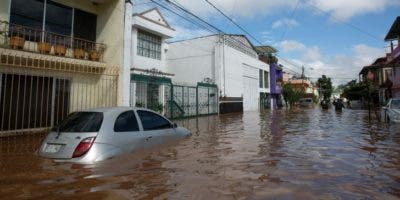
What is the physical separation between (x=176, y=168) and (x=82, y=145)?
6.03 feet

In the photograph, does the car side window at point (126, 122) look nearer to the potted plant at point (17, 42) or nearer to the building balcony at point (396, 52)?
the potted plant at point (17, 42)

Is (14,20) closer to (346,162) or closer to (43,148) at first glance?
(43,148)

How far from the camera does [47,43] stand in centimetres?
1281

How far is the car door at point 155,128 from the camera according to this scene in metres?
7.44

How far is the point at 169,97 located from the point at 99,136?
15.7m

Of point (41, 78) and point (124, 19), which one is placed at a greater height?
point (124, 19)

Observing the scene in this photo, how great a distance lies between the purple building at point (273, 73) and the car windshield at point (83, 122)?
4102cm

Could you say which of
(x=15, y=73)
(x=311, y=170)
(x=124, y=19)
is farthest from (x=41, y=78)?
(x=311, y=170)

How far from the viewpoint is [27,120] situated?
1263 cm

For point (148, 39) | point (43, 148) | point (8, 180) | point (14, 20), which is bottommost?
point (8, 180)

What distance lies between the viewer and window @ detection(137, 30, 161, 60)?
70.0ft

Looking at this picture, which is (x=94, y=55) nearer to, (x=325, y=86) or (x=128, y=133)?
(x=128, y=133)

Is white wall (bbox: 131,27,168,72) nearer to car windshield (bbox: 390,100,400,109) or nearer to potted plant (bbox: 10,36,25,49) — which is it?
potted plant (bbox: 10,36,25,49)

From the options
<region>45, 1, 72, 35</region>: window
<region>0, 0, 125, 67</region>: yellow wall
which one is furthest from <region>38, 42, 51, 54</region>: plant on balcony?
<region>0, 0, 125, 67</region>: yellow wall
